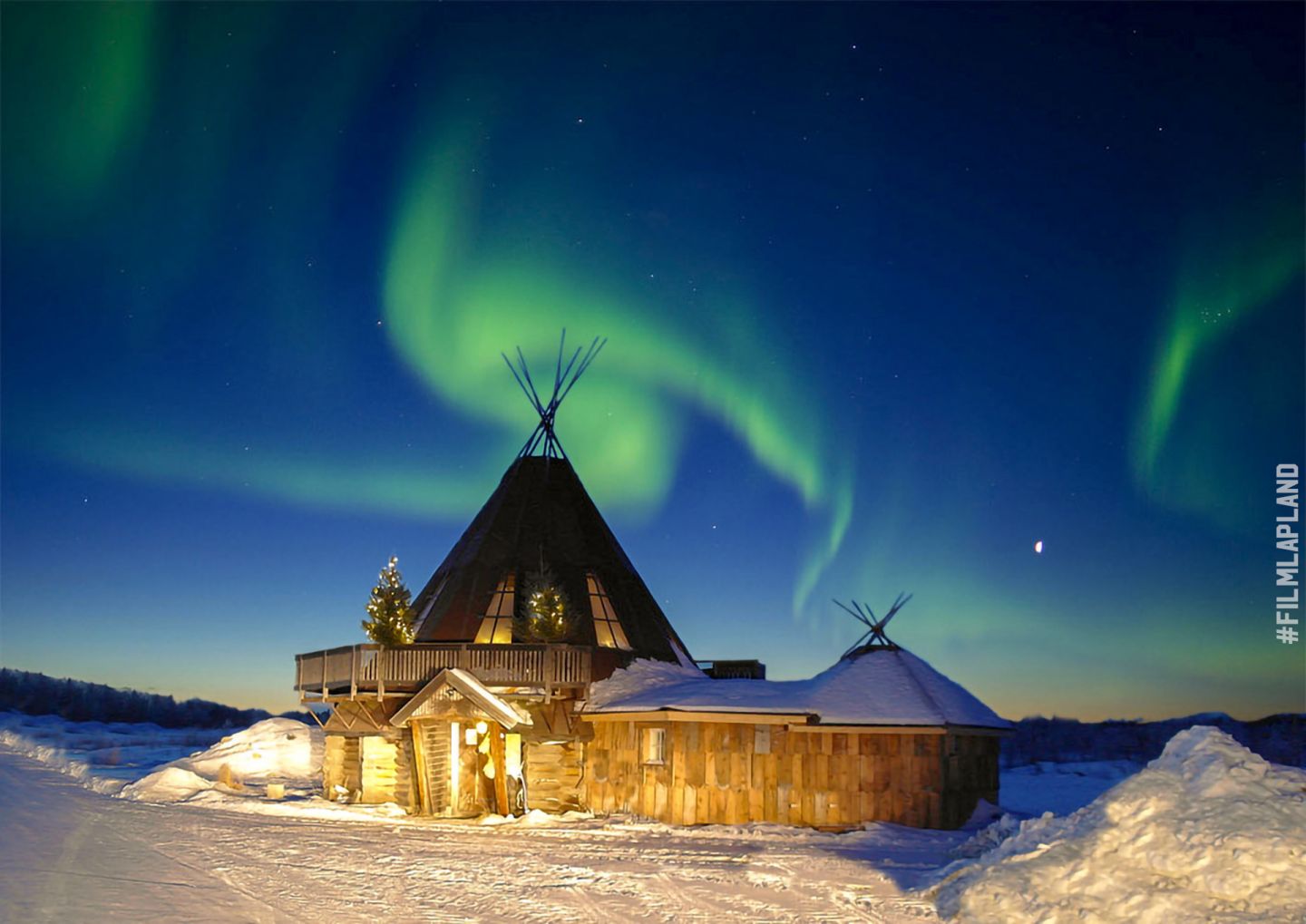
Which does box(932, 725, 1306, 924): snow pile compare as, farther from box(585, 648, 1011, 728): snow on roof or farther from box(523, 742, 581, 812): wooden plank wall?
box(523, 742, 581, 812): wooden plank wall

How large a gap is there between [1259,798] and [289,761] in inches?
1304

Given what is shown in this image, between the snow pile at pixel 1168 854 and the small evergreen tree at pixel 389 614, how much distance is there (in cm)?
1693

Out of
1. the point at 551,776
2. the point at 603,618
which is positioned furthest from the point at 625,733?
the point at 603,618

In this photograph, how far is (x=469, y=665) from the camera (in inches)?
1043

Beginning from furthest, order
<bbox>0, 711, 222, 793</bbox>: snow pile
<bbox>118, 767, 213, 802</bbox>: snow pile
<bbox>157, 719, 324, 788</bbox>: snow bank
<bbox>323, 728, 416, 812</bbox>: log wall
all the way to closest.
→ <bbox>157, 719, 324, 788</bbox>: snow bank < <bbox>0, 711, 222, 793</bbox>: snow pile < <bbox>323, 728, 416, 812</bbox>: log wall < <bbox>118, 767, 213, 802</bbox>: snow pile

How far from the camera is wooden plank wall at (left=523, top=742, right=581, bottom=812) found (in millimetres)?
26312

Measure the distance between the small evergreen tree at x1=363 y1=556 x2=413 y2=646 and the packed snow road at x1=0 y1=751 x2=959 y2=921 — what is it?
5573 mm

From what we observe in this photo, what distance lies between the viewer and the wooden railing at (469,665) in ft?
87.0

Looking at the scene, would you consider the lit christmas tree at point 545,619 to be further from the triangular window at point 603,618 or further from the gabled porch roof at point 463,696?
the triangular window at point 603,618

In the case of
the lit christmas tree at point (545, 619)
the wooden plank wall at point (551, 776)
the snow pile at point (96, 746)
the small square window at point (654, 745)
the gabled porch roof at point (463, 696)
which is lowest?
the snow pile at point (96, 746)

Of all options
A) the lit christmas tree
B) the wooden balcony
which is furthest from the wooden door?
the lit christmas tree

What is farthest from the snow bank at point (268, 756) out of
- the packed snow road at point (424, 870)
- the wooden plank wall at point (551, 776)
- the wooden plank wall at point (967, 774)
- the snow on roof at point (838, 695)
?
the wooden plank wall at point (967, 774)

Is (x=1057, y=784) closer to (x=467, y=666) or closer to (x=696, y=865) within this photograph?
(x=467, y=666)

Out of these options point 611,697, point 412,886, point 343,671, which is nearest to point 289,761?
point 343,671
